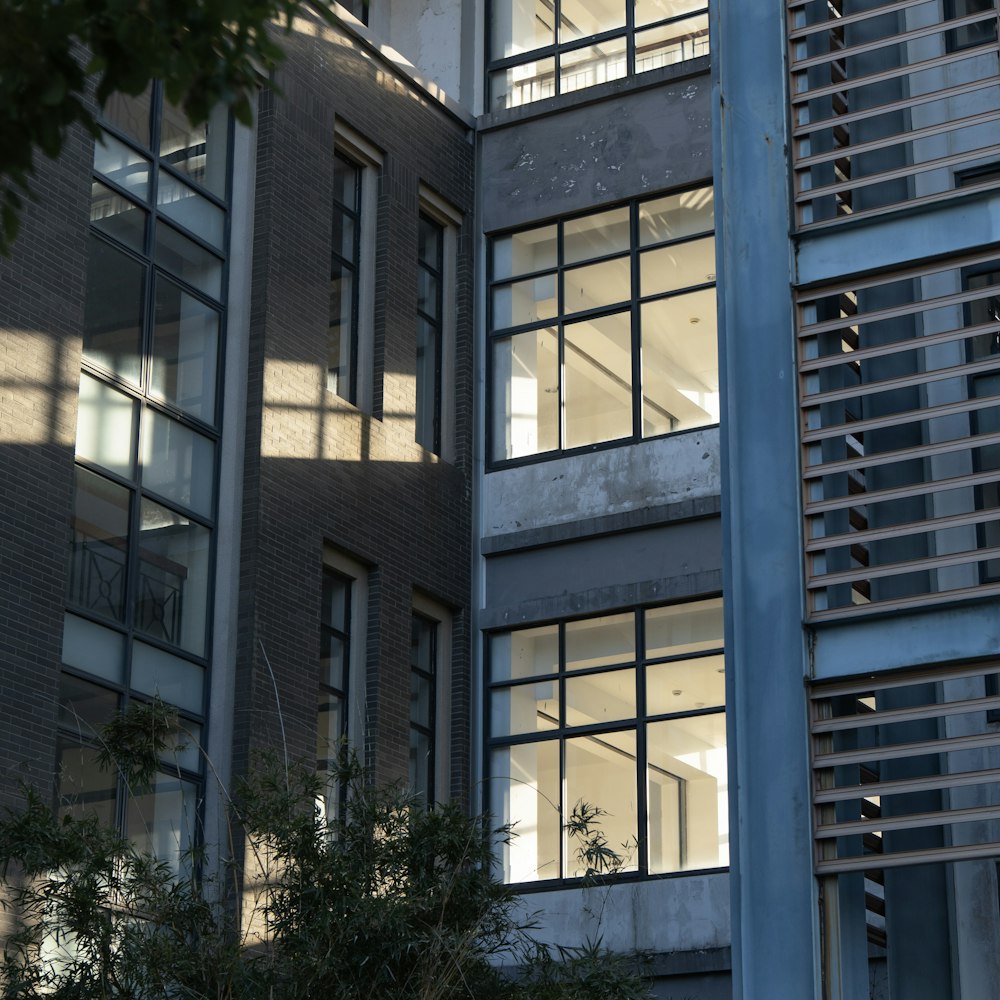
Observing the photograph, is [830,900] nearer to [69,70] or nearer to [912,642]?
[912,642]

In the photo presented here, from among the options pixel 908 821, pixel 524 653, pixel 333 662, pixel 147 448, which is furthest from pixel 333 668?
pixel 908 821

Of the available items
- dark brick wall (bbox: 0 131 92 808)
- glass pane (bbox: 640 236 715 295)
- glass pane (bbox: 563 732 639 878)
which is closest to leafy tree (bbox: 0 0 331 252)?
dark brick wall (bbox: 0 131 92 808)

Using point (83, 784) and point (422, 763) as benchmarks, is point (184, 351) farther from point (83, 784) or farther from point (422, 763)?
point (422, 763)

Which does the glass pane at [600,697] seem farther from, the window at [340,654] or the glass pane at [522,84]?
the glass pane at [522,84]

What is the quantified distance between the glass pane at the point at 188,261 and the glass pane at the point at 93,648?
13.7 ft

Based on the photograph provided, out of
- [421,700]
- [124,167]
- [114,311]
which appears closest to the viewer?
[114,311]

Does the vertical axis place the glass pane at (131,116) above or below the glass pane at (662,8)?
below

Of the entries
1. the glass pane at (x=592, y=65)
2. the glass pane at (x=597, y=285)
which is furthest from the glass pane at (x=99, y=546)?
the glass pane at (x=592, y=65)

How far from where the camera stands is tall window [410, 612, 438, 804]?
76.3 ft

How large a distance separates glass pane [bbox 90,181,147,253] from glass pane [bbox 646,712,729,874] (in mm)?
7947

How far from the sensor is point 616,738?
75.4ft

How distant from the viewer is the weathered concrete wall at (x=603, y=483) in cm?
2323

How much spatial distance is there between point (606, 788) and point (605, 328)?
575 centimetres

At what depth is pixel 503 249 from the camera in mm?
25828
